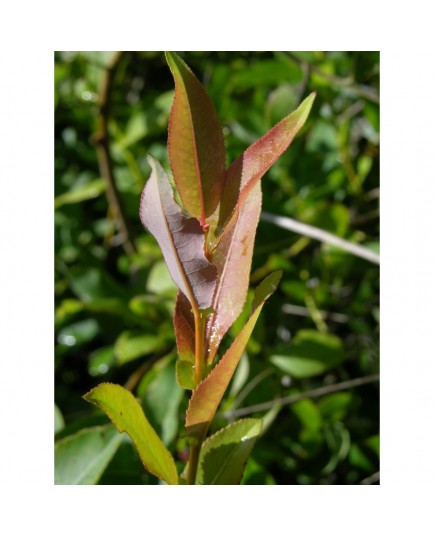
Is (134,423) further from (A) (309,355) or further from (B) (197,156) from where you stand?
(A) (309,355)

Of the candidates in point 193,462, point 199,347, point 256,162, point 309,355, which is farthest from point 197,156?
point 309,355

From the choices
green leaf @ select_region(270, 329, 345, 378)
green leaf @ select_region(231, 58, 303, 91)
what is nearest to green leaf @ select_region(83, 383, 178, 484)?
green leaf @ select_region(270, 329, 345, 378)

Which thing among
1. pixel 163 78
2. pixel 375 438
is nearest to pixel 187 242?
pixel 375 438

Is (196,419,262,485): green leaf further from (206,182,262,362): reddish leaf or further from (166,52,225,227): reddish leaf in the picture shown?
(166,52,225,227): reddish leaf

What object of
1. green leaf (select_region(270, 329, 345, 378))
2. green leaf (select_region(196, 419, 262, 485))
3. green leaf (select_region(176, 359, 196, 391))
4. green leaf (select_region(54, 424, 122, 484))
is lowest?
green leaf (select_region(270, 329, 345, 378))

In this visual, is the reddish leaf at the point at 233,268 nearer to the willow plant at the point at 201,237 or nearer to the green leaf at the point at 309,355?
the willow plant at the point at 201,237

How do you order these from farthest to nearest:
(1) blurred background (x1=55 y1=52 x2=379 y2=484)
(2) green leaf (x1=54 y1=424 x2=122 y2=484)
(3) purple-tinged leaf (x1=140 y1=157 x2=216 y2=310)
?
(1) blurred background (x1=55 y1=52 x2=379 y2=484) < (2) green leaf (x1=54 y1=424 x2=122 y2=484) < (3) purple-tinged leaf (x1=140 y1=157 x2=216 y2=310)
